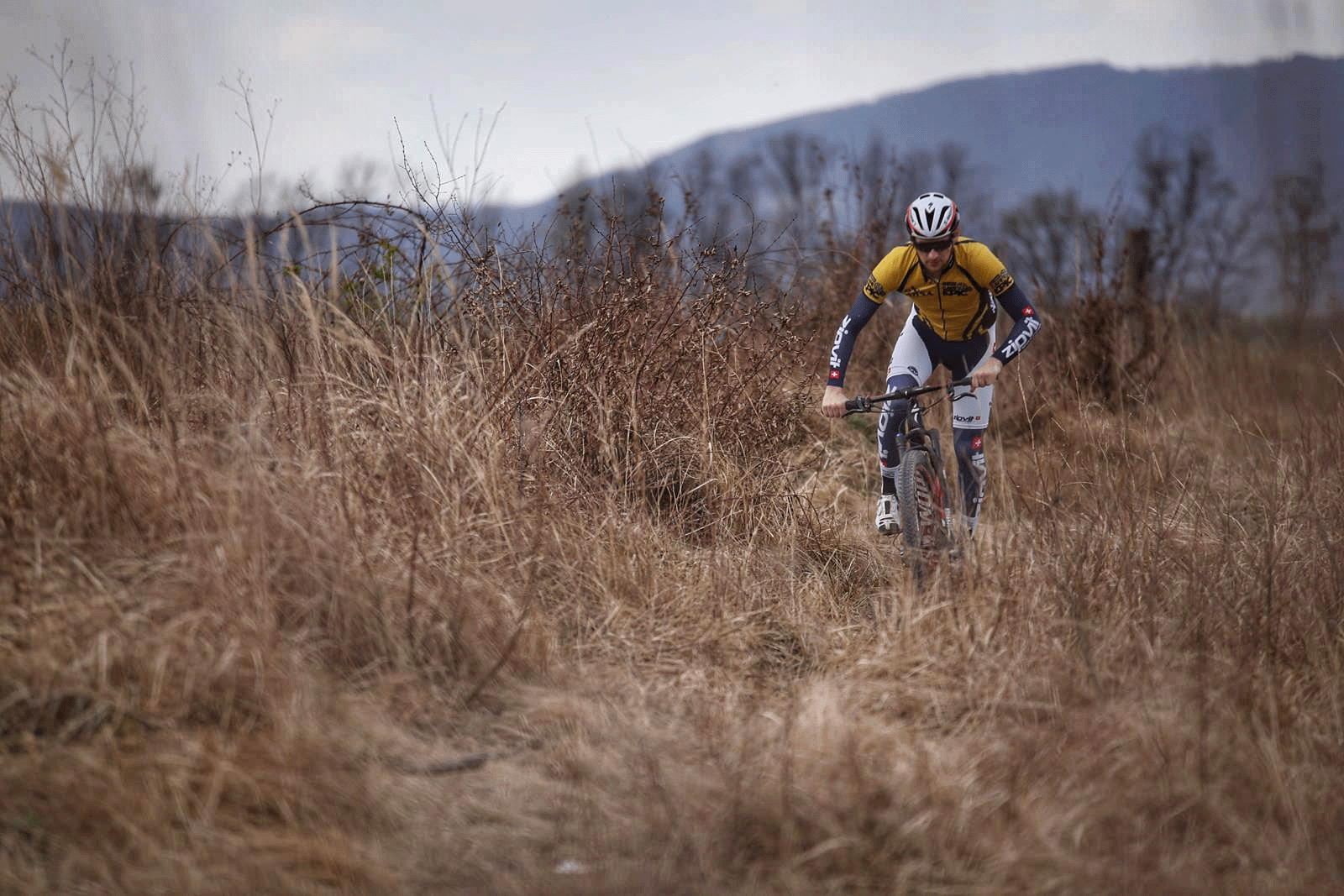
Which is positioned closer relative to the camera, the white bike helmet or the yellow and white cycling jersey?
the white bike helmet

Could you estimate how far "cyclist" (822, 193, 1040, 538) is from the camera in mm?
5512

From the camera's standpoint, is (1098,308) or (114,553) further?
(1098,308)

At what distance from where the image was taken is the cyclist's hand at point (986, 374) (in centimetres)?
516

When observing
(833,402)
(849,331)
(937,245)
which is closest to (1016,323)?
(937,245)

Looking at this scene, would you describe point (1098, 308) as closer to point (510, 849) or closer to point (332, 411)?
point (332, 411)

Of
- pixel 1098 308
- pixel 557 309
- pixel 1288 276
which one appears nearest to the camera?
pixel 557 309

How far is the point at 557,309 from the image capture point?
241 inches

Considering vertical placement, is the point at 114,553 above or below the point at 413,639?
above

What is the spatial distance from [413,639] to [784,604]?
1.89 m

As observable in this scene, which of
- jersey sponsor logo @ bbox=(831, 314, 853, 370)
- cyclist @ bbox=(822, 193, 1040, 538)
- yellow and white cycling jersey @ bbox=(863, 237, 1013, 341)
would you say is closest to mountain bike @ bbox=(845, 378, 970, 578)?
cyclist @ bbox=(822, 193, 1040, 538)

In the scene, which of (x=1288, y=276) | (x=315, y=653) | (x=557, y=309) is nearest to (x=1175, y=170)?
(x=1288, y=276)

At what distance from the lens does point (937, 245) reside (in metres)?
5.61

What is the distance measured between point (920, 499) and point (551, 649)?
7.25ft

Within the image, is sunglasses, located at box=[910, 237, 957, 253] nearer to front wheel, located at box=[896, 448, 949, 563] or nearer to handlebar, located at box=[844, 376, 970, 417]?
handlebar, located at box=[844, 376, 970, 417]
